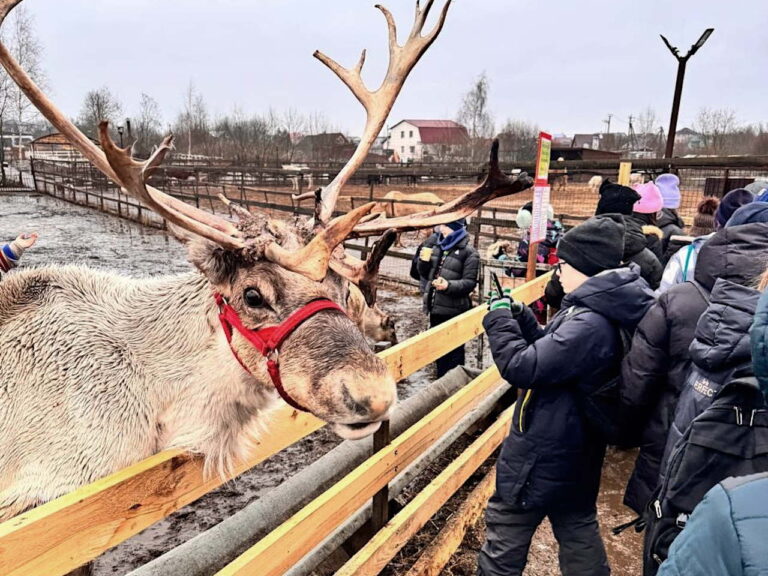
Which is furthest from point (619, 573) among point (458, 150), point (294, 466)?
point (458, 150)

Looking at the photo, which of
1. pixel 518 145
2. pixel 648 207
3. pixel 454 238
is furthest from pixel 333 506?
pixel 518 145

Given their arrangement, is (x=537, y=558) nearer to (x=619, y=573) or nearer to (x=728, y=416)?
(x=619, y=573)

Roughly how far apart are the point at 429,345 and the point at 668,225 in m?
4.30

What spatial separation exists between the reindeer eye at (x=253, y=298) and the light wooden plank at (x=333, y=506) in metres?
0.87

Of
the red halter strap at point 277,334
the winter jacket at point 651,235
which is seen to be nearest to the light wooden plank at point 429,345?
the red halter strap at point 277,334

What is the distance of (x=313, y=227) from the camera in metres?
2.29

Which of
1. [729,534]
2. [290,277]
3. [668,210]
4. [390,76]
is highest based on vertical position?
[390,76]

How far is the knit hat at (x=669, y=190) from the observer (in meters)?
6.06

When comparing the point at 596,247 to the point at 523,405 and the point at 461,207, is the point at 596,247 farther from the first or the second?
the point at 523,405

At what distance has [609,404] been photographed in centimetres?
236

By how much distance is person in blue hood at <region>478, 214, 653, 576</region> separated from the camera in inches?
92.4

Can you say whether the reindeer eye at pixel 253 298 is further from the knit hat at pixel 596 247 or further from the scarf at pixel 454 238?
the scarf at pixel 454 238

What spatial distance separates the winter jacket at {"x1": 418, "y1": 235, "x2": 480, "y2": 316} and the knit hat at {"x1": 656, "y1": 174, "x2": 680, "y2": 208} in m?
2.47

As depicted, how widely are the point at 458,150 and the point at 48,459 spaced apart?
2377 inches
